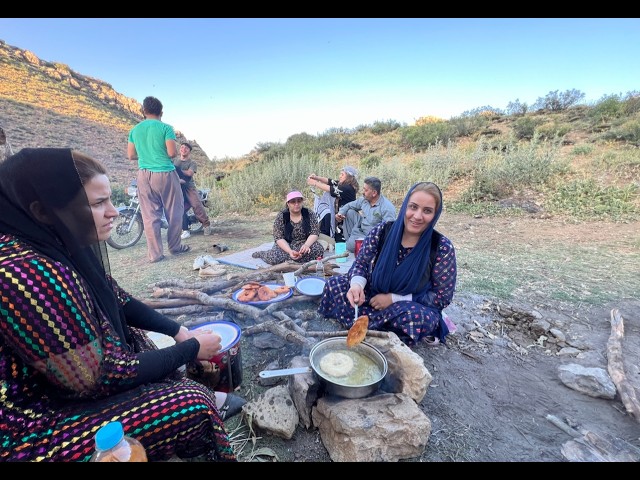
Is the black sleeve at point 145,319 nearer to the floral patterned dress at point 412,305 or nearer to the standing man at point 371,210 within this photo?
the floral patterned dress at point 412,305

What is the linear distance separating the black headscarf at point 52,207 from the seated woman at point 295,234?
287cm

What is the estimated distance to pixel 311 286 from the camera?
3.30 m

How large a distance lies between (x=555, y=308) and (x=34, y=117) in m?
22.6

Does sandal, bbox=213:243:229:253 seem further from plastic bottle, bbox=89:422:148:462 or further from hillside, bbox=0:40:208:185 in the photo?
hillside, bbox=0:40:208:185

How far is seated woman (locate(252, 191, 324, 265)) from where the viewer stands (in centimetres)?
413

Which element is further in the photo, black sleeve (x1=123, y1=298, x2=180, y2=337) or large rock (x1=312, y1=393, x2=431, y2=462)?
black sleeve (x1=123, y1=298, x2=180, y2=337)

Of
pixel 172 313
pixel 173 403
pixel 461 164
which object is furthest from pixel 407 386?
pixel 461 164

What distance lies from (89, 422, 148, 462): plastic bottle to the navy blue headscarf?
79.0 inches

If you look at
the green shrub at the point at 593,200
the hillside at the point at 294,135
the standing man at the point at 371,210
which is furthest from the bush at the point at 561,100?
the standing man at the point at 371,210

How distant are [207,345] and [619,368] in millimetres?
2815

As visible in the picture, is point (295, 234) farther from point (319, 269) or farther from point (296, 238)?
point (319, 269)

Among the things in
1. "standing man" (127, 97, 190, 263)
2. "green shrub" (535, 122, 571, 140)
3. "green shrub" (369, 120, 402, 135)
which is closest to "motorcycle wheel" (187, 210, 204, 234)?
"standing man" (127, 97, 190, 263)
